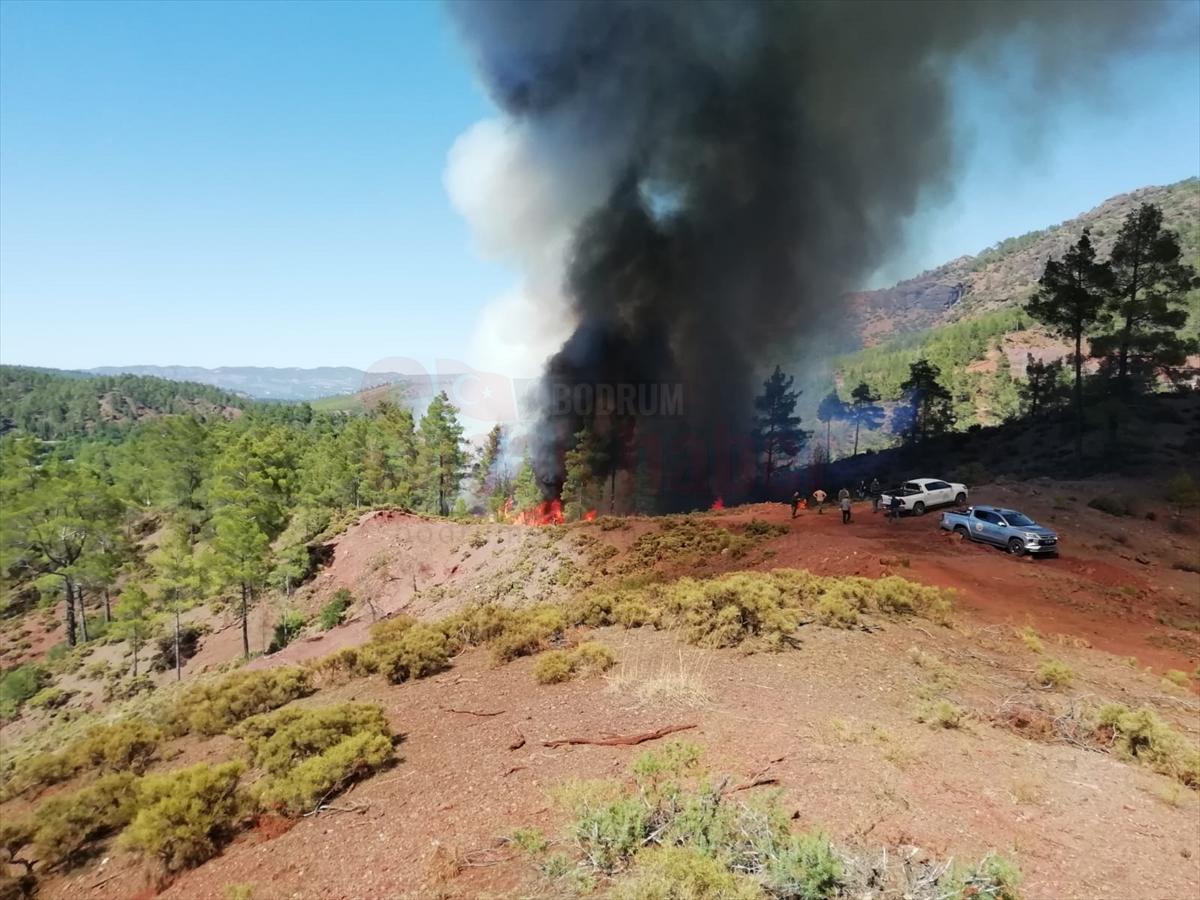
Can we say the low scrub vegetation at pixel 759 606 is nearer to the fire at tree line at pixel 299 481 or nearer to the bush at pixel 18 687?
the fire at tree line at pixel 299 481

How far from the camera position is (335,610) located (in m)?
35.1

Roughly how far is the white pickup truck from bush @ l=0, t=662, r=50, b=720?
48.3 metres

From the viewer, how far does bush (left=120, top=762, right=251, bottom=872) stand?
22.7 feet

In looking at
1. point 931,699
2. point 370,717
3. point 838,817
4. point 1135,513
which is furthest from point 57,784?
point 1135,513

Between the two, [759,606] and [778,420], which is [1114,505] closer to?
[759,606]

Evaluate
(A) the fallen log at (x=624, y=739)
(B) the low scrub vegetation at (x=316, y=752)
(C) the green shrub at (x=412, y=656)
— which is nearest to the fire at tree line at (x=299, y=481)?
(C) the green shrub at (x=412, y=656)

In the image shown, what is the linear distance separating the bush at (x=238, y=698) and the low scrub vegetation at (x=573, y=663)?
5835 millimetres

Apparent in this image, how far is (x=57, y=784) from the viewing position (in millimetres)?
11586

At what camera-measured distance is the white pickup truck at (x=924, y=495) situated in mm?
27766

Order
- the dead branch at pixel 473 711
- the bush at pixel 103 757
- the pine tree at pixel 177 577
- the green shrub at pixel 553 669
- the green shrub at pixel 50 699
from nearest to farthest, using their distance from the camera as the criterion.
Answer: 1. the dead branch at pixel 473 711
2. the bush at pixel 103 757
3. the green shrub at pixel 553 669
4. the pine tree at pixel 177 577
5. the green shrub at pixel 50 699

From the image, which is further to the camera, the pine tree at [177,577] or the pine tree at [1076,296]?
the pine tree at [1076,296]

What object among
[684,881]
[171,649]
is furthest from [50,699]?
[684,881]

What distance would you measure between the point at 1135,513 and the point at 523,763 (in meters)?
30.6

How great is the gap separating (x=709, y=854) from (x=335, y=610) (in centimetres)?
3442
